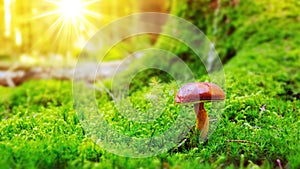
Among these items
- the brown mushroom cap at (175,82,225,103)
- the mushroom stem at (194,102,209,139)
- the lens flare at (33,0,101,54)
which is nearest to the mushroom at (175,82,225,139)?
the brown mushroom cap at (175,82,225,103)

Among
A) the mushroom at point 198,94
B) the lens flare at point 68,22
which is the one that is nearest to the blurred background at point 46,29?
the lens flare at point 68,22

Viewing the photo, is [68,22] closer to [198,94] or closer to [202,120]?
[202,120]

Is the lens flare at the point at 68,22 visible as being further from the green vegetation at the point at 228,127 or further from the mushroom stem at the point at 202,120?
the mushroom stem at the point at 202,120

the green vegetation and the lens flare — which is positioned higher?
the lens flare

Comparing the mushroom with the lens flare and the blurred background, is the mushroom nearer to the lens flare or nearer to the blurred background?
the lens flare

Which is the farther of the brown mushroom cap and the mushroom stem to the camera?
the mushroom stem

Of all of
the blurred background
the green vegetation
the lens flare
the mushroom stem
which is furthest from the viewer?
the blurred background

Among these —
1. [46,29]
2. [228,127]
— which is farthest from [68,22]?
[46,29]

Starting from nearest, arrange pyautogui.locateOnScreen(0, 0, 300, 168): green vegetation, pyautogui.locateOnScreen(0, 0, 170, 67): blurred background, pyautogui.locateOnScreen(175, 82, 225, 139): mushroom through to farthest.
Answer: pyautogui.locateOnScreen(0, 0, 300, 168): green vegetation
pyautogui.locateOnScreen(175, 82, 225, 139): mushroom
pyautogui.locateOnScreen(0, 0, 170, 67): blurred background

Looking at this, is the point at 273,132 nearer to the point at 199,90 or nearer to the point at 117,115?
the point at 199,90
